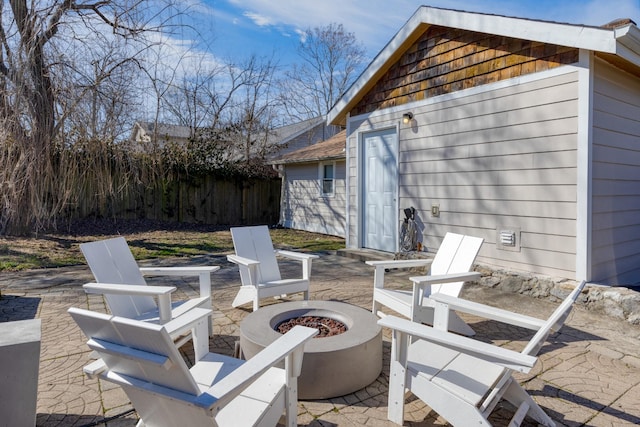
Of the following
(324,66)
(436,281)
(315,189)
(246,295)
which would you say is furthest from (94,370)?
(324,66)

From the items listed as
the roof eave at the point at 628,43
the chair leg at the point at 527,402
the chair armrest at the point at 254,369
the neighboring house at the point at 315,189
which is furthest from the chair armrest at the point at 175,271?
the neighboring house at the point at 315,189

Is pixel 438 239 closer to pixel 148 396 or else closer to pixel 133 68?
pixel 148 396

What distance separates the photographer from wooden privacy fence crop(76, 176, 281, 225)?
11.5 meters

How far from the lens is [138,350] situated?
1552 mm

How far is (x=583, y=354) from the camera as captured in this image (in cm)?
325

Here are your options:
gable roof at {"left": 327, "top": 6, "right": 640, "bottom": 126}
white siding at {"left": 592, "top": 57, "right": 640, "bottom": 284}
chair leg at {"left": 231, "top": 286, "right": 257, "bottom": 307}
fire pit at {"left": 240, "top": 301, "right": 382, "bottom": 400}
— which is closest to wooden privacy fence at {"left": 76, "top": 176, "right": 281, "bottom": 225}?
gable roof at {"left": 327, "top": 6, "right": 640, "bottom": 126}

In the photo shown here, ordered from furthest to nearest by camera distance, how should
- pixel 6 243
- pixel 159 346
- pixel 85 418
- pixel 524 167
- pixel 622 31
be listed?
pixel 6 243 → pixel 524 167 → pixel 622 31 → pixel 85 418 → pixel 159 346

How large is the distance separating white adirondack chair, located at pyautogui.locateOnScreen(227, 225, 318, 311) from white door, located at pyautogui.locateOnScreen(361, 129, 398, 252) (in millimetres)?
2906

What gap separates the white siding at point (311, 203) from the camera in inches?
444

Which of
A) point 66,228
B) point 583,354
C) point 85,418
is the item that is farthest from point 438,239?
point 66,228

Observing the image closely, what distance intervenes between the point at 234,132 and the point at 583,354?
550 inches

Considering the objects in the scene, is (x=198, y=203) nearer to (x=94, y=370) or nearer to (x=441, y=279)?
(x=441, y=279)

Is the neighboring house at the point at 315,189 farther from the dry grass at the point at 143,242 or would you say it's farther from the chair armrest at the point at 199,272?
the chair armrest at the point at 199,272

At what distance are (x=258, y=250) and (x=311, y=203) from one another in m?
7.79
